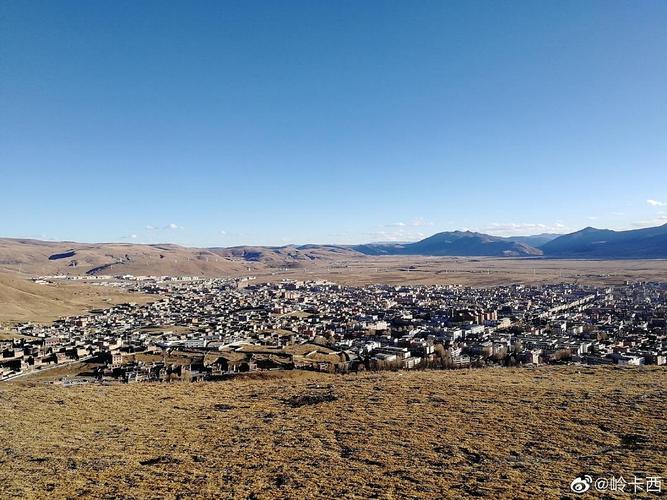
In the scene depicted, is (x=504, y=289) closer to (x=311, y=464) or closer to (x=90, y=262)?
(x=311, y=464)

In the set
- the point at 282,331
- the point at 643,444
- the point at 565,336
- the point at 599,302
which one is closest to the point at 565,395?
the point at 643,444

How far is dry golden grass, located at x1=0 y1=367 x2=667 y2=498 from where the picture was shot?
768 cm

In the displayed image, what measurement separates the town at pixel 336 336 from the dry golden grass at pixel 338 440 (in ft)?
34.0

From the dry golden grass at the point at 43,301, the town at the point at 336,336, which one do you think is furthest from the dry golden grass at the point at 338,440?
the dry golden grass at the point at 43,301

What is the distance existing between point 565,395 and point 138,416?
12.4 metres

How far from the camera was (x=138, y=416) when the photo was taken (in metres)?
12.7

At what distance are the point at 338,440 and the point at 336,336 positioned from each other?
33.8 m

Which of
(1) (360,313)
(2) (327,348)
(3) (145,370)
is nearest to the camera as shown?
(3) (145,370)

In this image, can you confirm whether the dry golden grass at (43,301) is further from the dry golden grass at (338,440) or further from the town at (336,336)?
the dry golden grass at (338,440)

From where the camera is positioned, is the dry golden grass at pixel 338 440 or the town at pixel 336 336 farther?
the town at pixel 336 336

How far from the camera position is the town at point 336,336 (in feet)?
94.0

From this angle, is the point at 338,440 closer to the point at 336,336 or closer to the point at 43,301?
the point at 336,336

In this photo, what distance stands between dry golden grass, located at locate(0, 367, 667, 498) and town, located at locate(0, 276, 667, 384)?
34.0ft

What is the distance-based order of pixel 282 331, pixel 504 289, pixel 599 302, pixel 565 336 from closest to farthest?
pixel 565 336 < pixel 282 331 < pixel 599 302 < pixel 504 289
